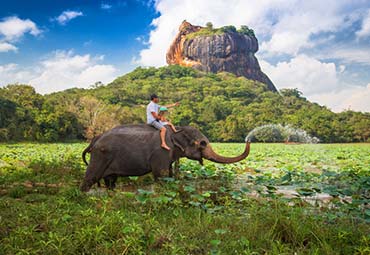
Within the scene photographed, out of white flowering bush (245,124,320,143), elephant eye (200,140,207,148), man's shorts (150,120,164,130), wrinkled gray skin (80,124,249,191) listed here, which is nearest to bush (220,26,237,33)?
white flowering bush (245,124,320,143)

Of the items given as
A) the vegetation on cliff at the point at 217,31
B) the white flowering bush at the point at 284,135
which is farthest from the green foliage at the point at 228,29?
the white flowering bush at the point at 284,135

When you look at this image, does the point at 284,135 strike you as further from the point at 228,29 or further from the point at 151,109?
the point at 228,29

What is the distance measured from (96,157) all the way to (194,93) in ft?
225

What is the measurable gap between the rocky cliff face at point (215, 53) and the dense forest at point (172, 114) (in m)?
26.2

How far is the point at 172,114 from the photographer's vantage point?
169 feet

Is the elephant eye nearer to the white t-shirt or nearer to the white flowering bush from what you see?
the white t-shirt

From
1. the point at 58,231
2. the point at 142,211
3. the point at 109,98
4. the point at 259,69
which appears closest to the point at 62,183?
the point at 142,211

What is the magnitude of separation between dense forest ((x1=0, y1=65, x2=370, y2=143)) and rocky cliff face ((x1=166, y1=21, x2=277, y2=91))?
2621 centimetres

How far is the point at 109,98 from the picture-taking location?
2304 inches

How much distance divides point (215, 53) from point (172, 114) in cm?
7013

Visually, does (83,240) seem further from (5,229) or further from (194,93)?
(194,93)

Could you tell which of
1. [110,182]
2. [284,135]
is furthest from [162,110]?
[284,135]

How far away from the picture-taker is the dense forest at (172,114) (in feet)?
105

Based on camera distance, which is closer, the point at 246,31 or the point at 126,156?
the point at 126,156
